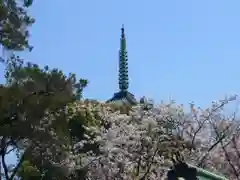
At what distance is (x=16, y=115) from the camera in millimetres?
17219

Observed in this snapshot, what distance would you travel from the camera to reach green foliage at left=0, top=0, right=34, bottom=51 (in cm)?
1708

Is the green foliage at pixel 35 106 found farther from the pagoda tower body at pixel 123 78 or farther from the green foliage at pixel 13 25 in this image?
the pagoda tower body at pixel 123 78

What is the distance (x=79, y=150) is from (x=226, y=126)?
6387mm

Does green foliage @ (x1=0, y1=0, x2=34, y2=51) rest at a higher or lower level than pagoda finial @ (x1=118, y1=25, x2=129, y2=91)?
lower

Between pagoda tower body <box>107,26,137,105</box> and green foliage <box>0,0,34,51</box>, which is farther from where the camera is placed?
pagoda tower body <box>107,26,137,105</box>

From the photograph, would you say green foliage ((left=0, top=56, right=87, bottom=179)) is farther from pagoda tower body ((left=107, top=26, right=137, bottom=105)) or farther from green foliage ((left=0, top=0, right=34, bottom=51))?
pagoda tower body ((left=107, top=26, right=137, bottom=105))

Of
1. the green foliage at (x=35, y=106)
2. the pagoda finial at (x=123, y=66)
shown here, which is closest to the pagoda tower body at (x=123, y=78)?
the pagoda finial at (x=123, y=66)

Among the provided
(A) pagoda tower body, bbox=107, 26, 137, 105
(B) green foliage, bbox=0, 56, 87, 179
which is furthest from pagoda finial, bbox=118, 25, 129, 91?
(B) green foliage, bbox=0, 56, 87, 179

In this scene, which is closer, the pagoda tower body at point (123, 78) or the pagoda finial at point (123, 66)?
the pagoda tower body at point (123, 78)

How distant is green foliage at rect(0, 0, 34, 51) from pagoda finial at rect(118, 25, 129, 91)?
43.8 metres

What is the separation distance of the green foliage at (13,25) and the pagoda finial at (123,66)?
144ft

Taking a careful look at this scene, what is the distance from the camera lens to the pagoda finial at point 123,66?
62219 mm

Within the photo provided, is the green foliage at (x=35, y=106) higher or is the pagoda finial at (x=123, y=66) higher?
the pagoda finial at (x=123, y=66)

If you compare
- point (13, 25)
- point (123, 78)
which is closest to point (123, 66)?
point (123, 78)
